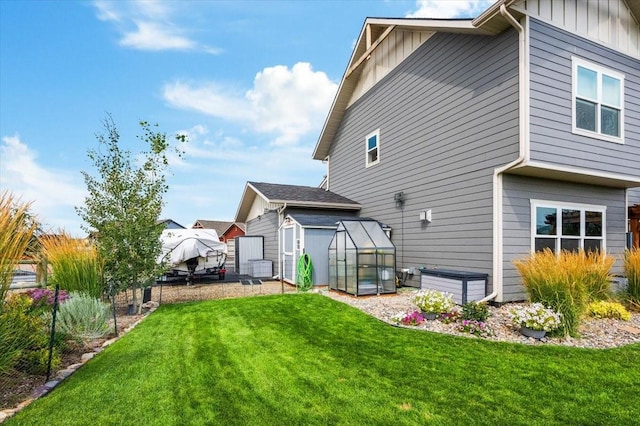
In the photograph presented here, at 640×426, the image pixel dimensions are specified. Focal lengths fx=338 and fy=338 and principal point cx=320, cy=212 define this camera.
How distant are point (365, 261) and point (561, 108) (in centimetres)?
582

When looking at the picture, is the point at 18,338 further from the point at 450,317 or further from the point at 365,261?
the point at 365,261

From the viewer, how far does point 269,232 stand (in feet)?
53.1

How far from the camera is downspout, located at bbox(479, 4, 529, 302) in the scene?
6891 millimetres

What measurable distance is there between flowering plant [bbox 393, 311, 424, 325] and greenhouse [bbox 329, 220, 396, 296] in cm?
271

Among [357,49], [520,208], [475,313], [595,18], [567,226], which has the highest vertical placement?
[357,49]

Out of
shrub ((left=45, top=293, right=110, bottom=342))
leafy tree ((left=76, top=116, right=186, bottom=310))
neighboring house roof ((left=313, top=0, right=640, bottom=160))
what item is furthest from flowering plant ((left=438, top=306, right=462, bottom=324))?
leafy tree ((left=76, top=116, right=186, bottom=310))

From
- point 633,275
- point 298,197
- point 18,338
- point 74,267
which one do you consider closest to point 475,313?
point 633,275

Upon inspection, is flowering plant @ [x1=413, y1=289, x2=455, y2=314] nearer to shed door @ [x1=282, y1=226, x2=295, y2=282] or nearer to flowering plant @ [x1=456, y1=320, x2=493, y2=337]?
flowering plant @ [x1=456, y1=320, x2=493, y2=337]

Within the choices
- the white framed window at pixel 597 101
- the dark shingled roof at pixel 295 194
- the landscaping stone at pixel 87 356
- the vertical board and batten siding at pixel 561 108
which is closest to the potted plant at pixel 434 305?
the vertical board and batten siding at pixel 561 108

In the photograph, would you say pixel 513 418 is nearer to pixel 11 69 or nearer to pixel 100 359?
pixel 100 359

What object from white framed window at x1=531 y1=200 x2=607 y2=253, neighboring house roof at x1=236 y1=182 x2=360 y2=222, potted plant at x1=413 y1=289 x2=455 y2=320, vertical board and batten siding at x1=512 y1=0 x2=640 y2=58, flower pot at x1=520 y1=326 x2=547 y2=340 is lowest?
flower pot at x1=520 y1=326 x2=547 y2=340

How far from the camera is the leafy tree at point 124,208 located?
307 inches

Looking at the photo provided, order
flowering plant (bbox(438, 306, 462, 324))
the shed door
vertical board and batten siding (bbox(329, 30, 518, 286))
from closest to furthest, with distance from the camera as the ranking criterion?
1. flowering plant (bbox(438, 306, 462, 324))
2. vertical board and batten siding (bbox(329, 30, 518, 286))
3. the shed door

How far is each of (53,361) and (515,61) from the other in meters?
9.59
